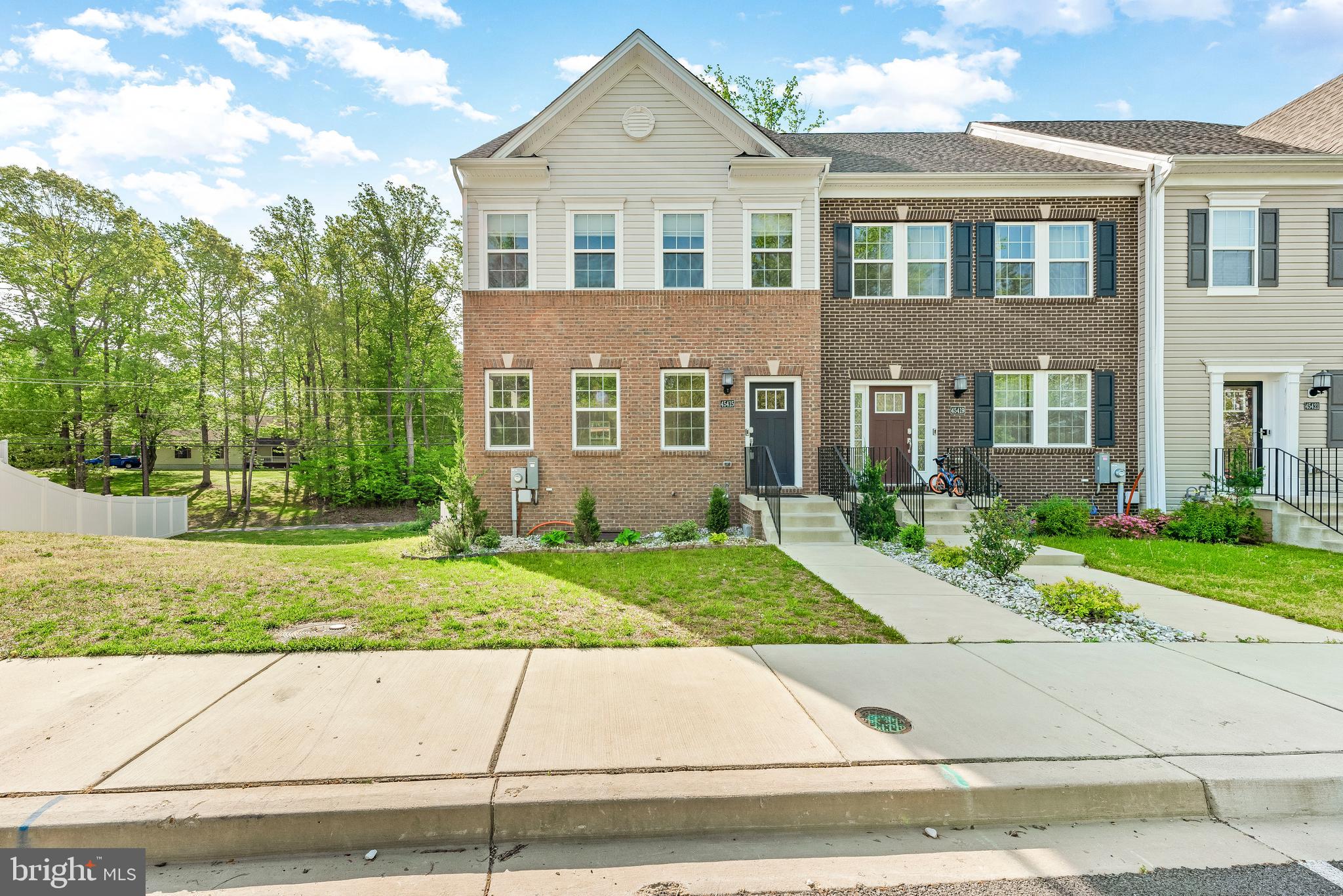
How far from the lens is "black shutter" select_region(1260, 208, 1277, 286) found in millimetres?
11508

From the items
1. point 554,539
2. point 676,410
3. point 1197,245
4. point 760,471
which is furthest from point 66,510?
point 1197,245

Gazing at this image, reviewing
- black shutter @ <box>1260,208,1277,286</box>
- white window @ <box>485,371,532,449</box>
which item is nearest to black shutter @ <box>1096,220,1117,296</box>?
black shutter @ <box>1260,208,1277,286</box>

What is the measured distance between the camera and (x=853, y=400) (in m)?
12.1

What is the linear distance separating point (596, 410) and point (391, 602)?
6306 mm

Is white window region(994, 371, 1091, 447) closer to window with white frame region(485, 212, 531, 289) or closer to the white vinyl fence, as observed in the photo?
window with white frame region(485, 212, 531, 289)

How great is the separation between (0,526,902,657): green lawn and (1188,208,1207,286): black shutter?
10661 millimetres

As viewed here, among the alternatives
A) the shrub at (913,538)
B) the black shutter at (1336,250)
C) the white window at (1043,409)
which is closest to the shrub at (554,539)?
the shrub at (913,538)

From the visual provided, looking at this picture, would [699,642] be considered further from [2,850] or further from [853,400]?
[853,400]

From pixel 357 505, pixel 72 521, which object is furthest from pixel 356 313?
pixel 72 521

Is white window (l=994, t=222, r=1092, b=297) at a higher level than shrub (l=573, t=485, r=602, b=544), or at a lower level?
higher

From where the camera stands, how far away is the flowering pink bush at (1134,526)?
1090cm

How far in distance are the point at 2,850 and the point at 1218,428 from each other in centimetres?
1675

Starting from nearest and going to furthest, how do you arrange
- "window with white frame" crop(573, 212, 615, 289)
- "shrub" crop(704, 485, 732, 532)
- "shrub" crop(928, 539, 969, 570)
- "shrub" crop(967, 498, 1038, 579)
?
"shrub" crop(967, 498, 1038, 579) < "shrub" crop(928, 539, 969, 570) < "shrub" crop(704, 485, 732, 532) < "window with white frame" crop(573, 212, 615, 289)

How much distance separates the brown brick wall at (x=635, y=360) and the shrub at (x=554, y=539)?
1.15 m
